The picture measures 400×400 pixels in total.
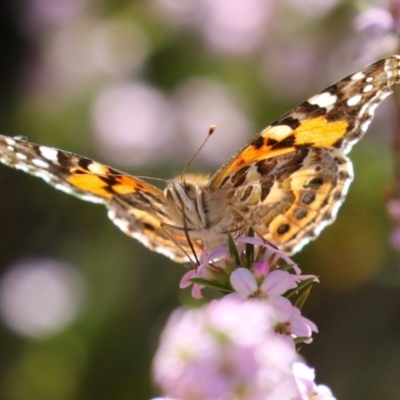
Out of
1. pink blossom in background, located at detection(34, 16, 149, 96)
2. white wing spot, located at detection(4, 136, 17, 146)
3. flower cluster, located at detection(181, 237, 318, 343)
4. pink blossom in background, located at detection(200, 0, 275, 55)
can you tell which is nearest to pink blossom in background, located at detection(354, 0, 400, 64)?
flower cluster, located at detection(181, 237, 318, 343)

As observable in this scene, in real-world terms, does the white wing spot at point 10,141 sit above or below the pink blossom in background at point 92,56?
below

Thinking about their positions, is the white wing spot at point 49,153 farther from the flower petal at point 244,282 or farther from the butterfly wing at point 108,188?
the flower petal at point 244,282

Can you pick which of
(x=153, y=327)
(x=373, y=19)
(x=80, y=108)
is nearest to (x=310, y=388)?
(x=373, y=19)

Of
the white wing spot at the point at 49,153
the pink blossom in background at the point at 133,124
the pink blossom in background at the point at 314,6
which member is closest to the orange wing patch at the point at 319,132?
the white wing spot at the point at 49,153

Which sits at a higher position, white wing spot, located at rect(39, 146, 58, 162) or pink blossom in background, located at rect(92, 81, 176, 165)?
white wing spot, located at rect(39, 146, 58, 162)

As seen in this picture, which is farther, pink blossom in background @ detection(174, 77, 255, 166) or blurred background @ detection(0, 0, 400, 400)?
pink blossom in background @ detection(174, 77, 255, 166)

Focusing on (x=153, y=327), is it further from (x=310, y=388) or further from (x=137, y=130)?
(x=310, y=388)

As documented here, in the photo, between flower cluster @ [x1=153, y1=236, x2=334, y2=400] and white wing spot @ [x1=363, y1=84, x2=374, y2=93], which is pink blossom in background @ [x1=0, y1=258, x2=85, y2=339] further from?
flower cluster @ [x1=153, y1=236, x2=334, y2=400]
